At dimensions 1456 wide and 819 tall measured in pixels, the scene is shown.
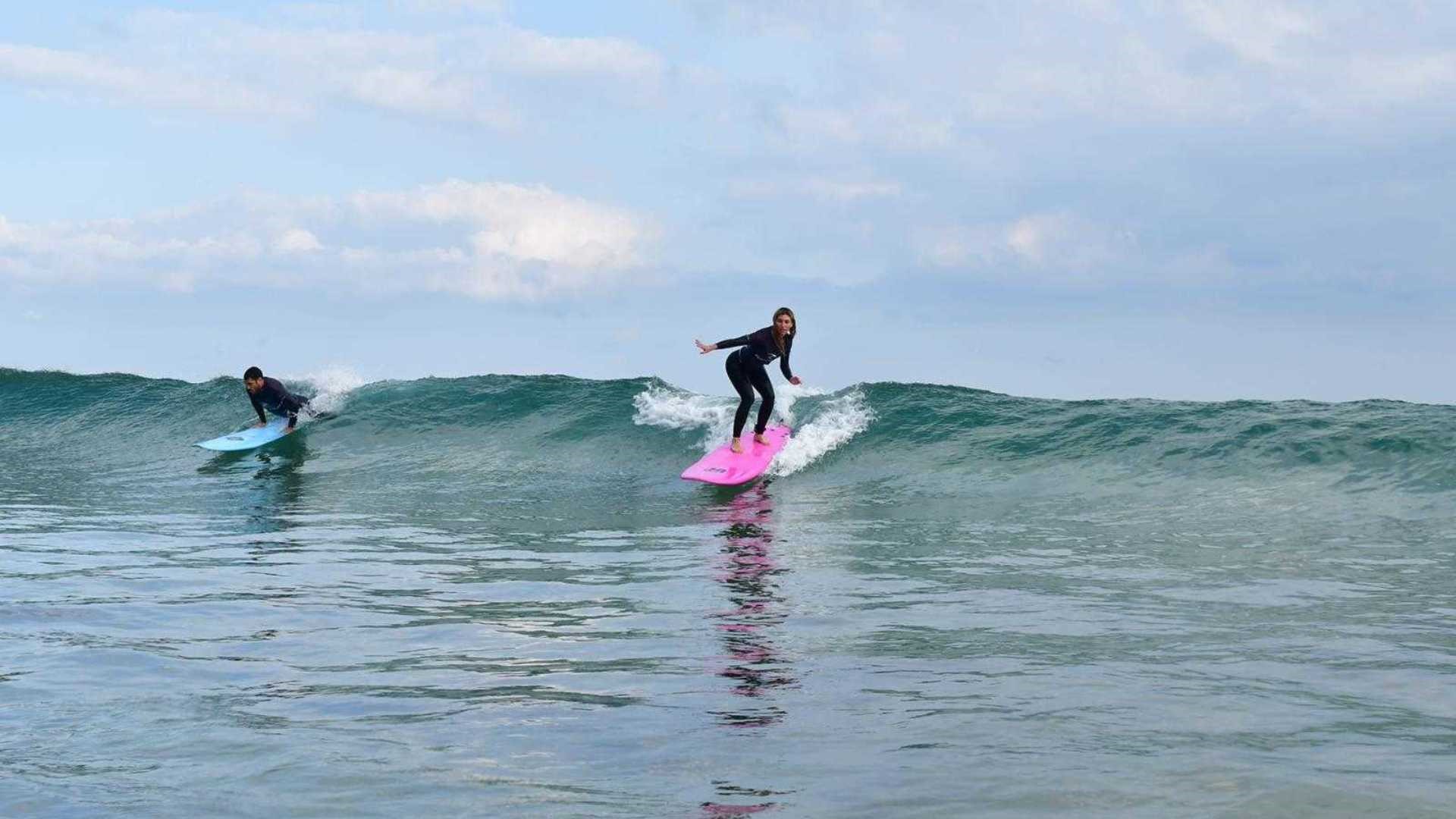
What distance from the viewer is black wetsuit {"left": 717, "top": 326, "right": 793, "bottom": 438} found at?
14203 millimetres

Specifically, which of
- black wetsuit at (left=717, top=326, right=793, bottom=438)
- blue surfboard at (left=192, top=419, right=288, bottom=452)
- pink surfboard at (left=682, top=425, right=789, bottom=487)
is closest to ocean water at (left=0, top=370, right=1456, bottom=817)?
pink surfboard at (left=682, top=425, right=789, bottom=487)

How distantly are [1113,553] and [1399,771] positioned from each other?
537 centimetres

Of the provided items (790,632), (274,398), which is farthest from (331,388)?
(790,632)

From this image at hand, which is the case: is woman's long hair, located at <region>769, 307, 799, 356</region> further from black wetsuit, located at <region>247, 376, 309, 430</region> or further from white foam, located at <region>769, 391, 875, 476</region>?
black wetsuit, located at <region>247, 376, 309, 430</region>

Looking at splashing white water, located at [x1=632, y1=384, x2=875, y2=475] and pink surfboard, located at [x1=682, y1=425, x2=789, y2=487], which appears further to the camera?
splashing white water, located at [x1=632, y1=384, x2=875, y2=475]

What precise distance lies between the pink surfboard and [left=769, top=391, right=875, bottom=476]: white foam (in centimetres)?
15

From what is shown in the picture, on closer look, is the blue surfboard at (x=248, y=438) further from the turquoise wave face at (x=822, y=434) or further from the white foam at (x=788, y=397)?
the white foam at (x=788, y=397)

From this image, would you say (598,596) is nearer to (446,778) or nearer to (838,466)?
(446,778)

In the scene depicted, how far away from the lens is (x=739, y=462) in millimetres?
14828

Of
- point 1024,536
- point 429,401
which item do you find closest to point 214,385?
point 429,401

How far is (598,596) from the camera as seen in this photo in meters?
7.90

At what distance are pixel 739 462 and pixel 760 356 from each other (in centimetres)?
134

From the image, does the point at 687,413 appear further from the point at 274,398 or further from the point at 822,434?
the point at 274,398

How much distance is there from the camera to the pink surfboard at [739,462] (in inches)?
564
